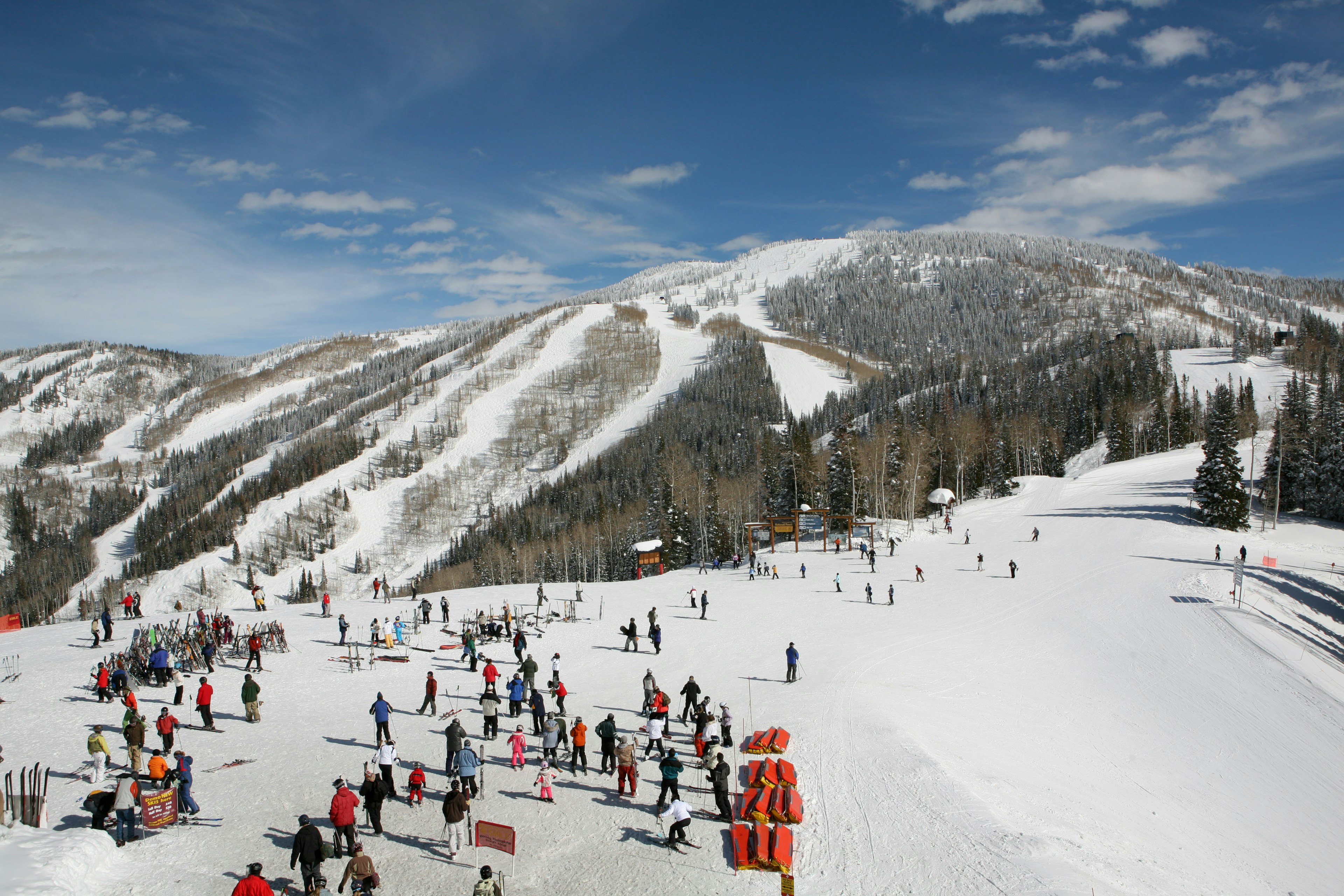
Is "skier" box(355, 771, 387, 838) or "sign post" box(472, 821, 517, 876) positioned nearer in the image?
"sign post" box(472, 821, 517, 876)

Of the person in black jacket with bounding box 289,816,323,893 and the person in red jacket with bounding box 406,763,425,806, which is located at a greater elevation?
the person in black jacket with bounding box 289,816,323,893

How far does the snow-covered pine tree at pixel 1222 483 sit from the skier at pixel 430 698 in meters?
57.4

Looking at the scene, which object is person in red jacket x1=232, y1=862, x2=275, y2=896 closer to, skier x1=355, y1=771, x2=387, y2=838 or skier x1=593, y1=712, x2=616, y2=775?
skier x1=355, y1=771, x2=387, y2=838

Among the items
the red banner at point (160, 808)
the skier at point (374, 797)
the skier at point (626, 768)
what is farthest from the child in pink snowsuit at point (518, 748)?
the red banner at point (160, 808)

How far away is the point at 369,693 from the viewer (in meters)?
22.4

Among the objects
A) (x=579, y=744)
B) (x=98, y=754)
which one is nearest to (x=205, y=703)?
(x=98, y=754)

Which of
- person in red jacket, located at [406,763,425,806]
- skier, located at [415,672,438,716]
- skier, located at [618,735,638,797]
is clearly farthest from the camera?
skier, located at [415,672,438,716]

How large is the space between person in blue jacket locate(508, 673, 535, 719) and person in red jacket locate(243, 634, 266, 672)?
10238mm

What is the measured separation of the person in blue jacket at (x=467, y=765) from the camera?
542 inches

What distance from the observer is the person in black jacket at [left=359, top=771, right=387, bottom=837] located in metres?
12.5

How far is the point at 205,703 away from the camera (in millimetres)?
18094

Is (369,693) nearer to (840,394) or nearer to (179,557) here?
(179,557)

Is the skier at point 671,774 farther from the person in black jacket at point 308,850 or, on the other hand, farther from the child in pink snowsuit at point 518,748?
the person in black jacket at point 308,850

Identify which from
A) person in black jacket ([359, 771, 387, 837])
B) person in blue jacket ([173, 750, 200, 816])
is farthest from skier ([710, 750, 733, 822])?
person in blue jacket ([173, 750, 200, 816])
